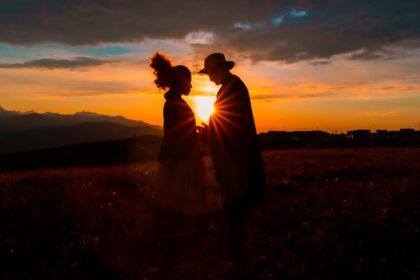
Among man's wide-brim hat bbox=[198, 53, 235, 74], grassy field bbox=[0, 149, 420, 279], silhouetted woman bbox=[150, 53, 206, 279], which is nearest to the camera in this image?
grassy field bbox=[0, 149, 420, 279]

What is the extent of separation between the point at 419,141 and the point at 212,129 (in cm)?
7794

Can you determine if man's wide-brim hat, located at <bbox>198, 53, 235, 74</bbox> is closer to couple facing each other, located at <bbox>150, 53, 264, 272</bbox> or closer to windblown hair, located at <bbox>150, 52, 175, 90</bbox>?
couple facing each other, located at <bbox>150, 53, 264, 272</bbox>

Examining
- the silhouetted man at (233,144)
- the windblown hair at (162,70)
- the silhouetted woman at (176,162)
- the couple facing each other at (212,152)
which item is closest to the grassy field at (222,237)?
the silhouetted woman at (176,162)

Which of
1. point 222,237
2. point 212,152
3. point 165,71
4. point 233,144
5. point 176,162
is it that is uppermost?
point 165,71

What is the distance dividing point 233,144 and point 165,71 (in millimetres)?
1402

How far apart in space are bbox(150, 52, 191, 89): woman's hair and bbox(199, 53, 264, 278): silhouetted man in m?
0.34

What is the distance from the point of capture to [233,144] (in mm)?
7043

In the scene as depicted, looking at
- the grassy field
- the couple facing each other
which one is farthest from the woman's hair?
the grassy field

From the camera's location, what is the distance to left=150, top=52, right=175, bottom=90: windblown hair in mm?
7102

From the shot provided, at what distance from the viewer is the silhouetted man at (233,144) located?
703cm

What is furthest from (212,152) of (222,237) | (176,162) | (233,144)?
(222,237)

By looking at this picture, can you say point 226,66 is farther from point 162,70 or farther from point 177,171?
point 177,171

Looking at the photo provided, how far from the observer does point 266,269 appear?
6.97 metres

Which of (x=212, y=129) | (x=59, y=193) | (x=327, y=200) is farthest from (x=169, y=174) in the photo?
(x=59, y=193)
